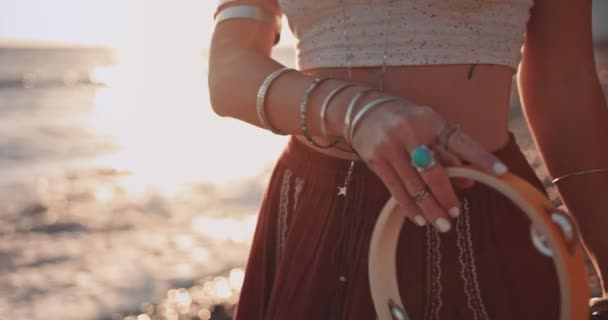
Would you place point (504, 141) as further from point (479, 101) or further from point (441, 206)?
point (441, 206)

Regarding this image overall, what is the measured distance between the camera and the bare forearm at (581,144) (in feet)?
4.12

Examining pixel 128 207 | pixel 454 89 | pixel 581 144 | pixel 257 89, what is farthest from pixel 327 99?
pixel 128 207

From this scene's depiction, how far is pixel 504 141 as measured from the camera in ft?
3.93

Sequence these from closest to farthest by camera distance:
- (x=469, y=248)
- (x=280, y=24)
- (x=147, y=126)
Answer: (x=469, y=248) < (x=280, y=24) < (x=147, y=126)

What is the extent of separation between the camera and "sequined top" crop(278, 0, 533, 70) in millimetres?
1123

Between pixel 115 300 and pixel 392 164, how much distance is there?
391 centimetres

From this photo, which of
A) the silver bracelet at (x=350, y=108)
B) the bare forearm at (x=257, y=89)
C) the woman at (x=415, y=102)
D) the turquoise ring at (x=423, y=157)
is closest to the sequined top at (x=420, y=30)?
the woman at (x=415, y=102)

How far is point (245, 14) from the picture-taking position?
1.19 metres

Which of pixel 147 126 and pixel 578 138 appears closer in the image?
pixel 578 138

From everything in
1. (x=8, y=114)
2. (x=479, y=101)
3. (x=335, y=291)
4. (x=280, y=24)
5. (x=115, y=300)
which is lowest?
(x=115, y=300)

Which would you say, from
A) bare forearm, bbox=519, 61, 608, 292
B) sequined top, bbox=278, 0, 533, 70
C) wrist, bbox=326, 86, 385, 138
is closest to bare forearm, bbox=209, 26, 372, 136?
wrist, bbox=326, 86, 385, 138

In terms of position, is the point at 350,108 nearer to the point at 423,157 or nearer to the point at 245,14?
the point at 423,157

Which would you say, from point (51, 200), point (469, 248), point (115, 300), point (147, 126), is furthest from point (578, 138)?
point (147, 126)

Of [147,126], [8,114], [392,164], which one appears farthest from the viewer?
[8,114]
